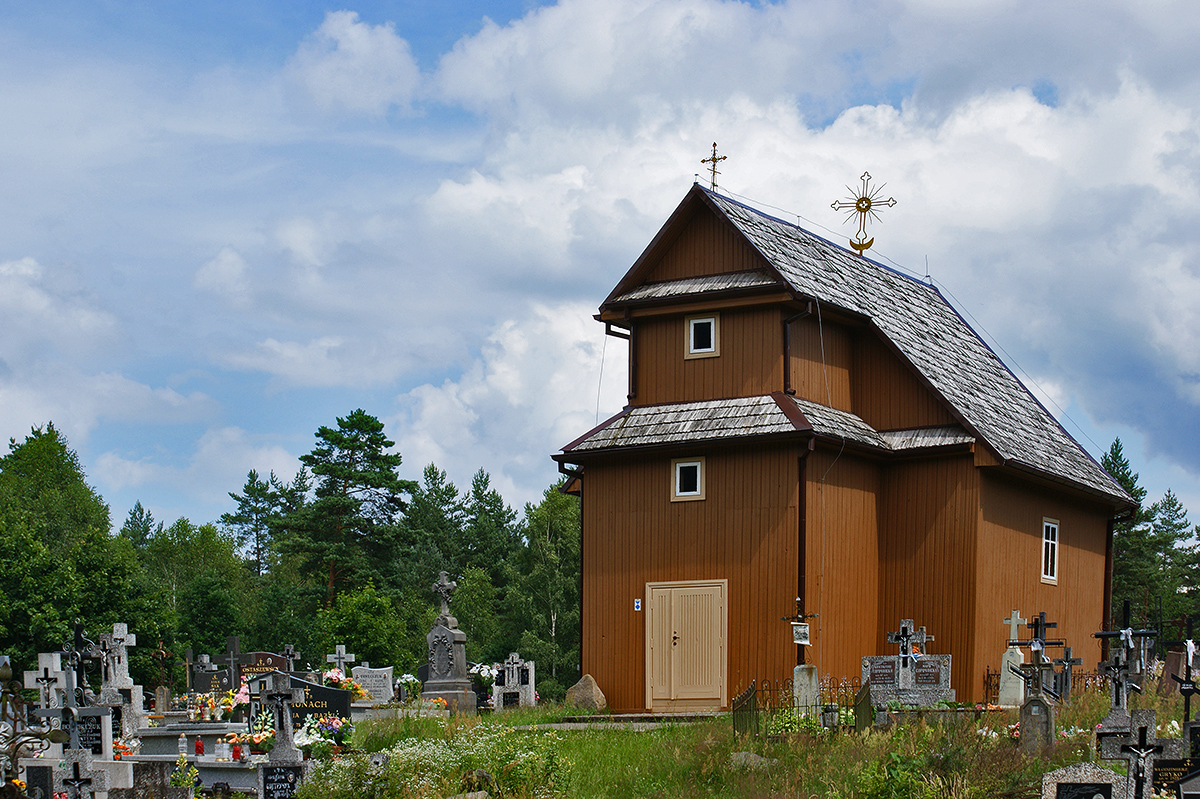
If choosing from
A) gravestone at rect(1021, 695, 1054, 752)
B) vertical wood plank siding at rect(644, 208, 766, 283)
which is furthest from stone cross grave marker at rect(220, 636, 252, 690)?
gravestone at rect(1021, 695, 1054, 752)

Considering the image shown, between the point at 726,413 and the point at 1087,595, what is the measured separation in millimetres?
10214

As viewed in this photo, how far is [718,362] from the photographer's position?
24.8 m

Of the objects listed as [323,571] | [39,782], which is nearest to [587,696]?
[39,782]

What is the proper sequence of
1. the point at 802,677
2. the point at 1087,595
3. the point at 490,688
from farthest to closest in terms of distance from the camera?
the point at 490,688
the point at 1087,595
the point at 802,677

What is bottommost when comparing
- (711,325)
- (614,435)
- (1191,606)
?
(1191,606)

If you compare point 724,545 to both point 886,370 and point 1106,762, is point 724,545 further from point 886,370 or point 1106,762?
point 1106,762

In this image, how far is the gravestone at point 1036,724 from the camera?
1561cm

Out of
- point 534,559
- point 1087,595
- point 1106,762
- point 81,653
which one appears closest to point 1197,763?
point 1106,762

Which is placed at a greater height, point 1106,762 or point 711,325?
point 711,325

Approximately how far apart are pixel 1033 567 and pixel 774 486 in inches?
250

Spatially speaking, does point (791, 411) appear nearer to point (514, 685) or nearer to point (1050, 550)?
point (1050, 550)

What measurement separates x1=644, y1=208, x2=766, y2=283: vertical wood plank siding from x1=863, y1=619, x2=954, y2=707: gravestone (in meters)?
8.53

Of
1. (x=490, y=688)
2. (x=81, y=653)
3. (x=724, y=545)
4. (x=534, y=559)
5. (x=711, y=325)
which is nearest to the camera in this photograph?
(x=81, y=653)

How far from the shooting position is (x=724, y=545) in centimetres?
2341
